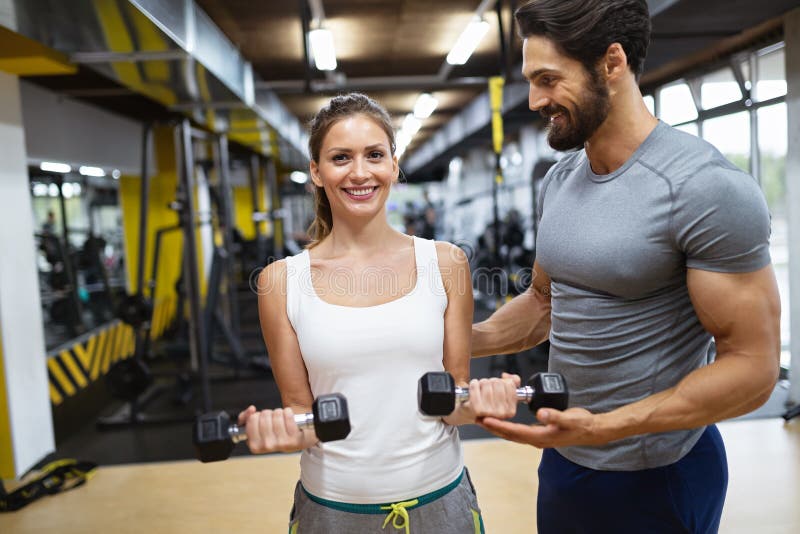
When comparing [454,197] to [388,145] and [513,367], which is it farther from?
[388,145]

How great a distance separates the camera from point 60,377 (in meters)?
5.36

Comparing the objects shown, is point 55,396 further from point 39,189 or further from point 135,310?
point 39,189

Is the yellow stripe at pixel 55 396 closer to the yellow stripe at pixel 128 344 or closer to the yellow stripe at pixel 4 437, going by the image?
the yellow stripe at pixel 4 437

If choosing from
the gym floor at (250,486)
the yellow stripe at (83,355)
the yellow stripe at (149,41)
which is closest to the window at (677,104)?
the gym floor at (250,486)

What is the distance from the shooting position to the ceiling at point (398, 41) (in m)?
3.83

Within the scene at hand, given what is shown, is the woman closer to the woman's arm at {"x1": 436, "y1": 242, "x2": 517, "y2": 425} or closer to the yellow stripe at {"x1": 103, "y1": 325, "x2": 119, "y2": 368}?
the woman's arm at {"x1": 436, "y1": 242, "x2": 517, "y2": 425}

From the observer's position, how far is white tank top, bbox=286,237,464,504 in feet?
4.01

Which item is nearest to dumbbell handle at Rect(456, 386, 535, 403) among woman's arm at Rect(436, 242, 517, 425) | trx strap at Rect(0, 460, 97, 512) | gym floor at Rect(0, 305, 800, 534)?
woman's arm at Rect(436, 242, 517, 425)

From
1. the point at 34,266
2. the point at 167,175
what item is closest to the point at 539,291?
the point at 34,266

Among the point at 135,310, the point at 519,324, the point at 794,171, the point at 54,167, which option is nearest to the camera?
the point at 519,324

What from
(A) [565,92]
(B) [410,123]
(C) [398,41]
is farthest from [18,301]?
(B) [410,123]

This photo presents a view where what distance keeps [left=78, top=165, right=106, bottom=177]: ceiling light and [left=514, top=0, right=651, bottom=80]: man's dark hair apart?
20.8 ft

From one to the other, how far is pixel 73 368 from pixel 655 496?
18.1ft

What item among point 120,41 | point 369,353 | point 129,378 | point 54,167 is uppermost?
point 120,41
